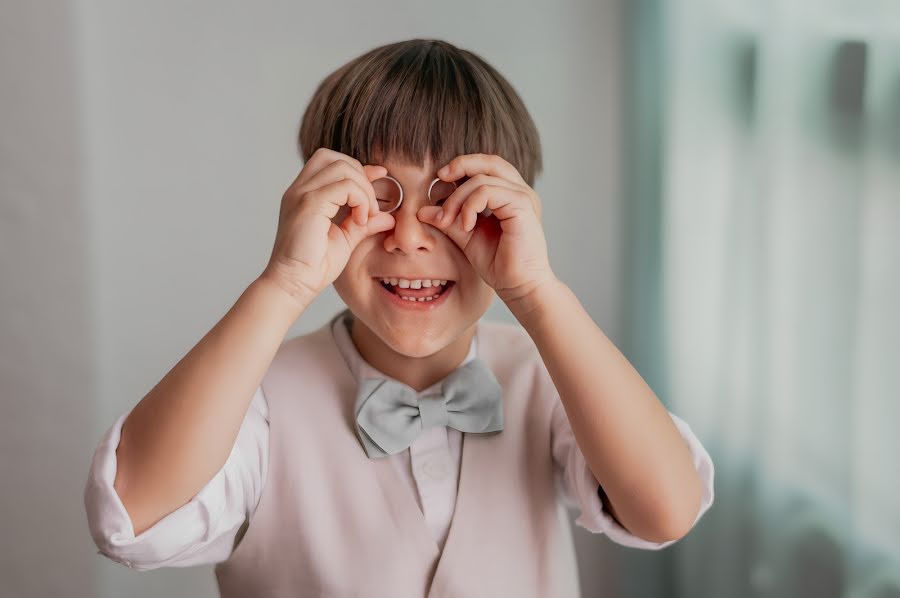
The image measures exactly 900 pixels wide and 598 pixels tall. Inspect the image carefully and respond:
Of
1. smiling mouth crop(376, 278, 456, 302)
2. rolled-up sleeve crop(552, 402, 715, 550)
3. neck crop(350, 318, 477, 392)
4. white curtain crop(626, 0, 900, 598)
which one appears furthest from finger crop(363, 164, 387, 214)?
white curtain crop(626, 0, 900, 598)

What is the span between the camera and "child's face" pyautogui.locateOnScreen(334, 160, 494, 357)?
101 cm

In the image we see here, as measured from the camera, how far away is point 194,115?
195 cm

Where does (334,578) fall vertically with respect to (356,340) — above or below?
below

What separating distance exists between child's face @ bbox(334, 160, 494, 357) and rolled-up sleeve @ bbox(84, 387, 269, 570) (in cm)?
20

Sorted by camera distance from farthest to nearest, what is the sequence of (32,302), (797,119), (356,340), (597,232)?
(597,232) < (32,302) < (797,119) < (356,340)

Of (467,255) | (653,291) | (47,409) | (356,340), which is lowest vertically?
(47,409)

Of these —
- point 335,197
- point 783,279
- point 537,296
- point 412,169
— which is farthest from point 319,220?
point 783,279

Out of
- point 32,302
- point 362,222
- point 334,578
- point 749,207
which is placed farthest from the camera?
point 32,302

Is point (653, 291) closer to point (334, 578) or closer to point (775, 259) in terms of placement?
point (775, 259)

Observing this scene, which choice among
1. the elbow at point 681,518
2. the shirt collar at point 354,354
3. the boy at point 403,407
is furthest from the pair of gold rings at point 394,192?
the elbow at point 681,518

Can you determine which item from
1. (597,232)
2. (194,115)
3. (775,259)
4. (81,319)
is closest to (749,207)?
(775,259)

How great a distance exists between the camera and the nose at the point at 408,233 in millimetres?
991

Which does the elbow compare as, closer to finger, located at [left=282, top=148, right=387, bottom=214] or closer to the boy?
the boy

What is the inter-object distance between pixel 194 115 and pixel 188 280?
0.36 m
